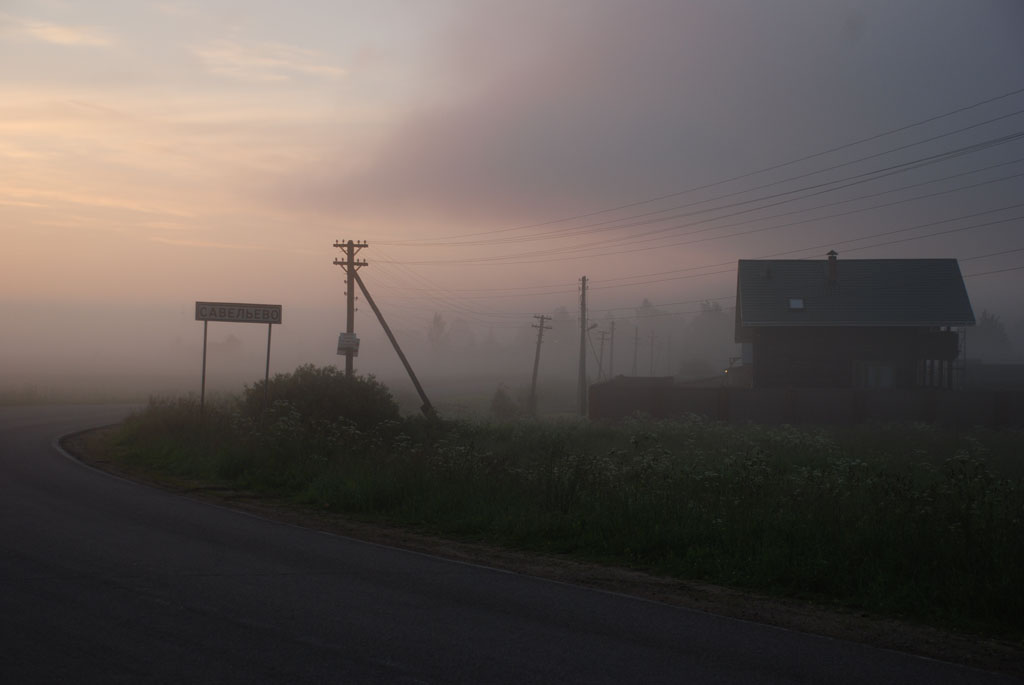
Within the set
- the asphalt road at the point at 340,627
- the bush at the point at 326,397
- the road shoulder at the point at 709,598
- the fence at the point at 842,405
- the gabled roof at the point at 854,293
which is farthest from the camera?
the gabled roof at the point at 854,293

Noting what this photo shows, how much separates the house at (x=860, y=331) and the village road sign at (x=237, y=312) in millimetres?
28443

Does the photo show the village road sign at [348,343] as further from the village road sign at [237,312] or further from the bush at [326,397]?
the village road sign at [237,312]

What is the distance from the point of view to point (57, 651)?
6039mm

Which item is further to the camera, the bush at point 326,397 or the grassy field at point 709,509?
the bush at point 326,397

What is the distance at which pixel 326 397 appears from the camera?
80.3ft

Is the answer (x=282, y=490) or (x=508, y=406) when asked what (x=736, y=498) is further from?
(x=508, y=406)

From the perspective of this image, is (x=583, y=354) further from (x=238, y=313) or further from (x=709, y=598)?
(x=709, y=598)

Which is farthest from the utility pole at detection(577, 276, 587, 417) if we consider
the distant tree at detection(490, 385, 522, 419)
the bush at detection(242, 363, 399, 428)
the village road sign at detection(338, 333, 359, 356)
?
the bush at detection(242, 363, 399, 428)

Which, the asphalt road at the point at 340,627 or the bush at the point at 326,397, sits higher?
the bush at the point at 326,397

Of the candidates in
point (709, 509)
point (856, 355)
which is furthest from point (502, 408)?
point (709, 509)

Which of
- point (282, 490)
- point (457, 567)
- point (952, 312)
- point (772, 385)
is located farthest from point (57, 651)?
point (952, 312)

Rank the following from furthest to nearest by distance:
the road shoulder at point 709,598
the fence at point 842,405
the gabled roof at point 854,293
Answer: the gabled roof at point 854,293, the fence at point 842,405, the road shoulder at point 709,598

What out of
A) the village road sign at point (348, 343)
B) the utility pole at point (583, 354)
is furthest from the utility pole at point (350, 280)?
the utility pole at point (583, 354)

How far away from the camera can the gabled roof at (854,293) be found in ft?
146
